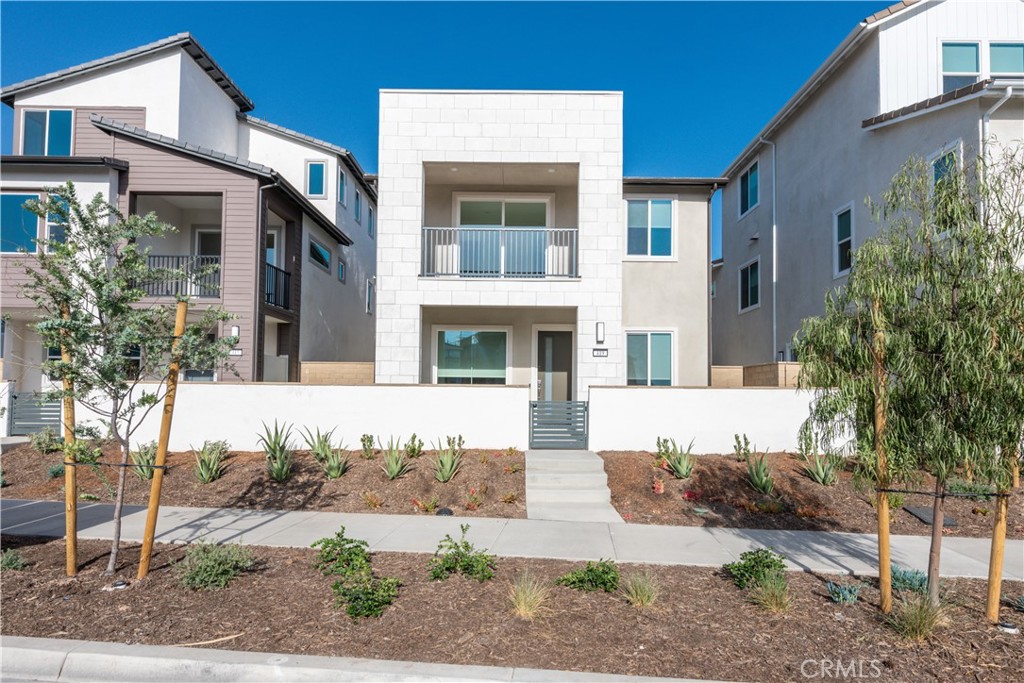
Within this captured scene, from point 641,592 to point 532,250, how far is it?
33.4 ft

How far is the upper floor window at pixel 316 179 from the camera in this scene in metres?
20.6

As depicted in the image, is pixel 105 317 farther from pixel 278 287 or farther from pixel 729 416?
pixel 278 287

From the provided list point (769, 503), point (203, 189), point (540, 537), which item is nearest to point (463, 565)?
point (540, 537)

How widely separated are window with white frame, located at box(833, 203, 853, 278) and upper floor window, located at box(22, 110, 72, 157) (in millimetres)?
21389

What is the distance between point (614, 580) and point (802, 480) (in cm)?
562

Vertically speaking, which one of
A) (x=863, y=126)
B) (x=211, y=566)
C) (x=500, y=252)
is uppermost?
(x=863, y=126)

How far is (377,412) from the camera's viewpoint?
36.3ft

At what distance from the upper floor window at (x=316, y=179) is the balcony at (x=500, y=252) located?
27.0 ft

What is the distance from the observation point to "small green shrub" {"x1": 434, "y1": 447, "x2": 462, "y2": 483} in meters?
9.55

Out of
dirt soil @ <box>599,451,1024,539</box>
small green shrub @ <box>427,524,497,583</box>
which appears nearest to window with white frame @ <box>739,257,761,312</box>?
dirt soil @ <box>599,451,1024,539</box>

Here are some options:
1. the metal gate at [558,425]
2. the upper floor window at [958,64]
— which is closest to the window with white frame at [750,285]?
the upper floor window at [958,64]

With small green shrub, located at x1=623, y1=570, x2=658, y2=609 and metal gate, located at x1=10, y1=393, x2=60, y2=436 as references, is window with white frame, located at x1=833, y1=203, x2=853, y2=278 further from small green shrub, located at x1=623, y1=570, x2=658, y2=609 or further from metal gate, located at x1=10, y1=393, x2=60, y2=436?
metal gate, located at x1=10, y1=393, x2=60, y2=436

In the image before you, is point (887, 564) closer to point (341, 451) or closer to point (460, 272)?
point (341, 451)

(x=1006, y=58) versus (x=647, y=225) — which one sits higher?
(x=1006, y=58)
